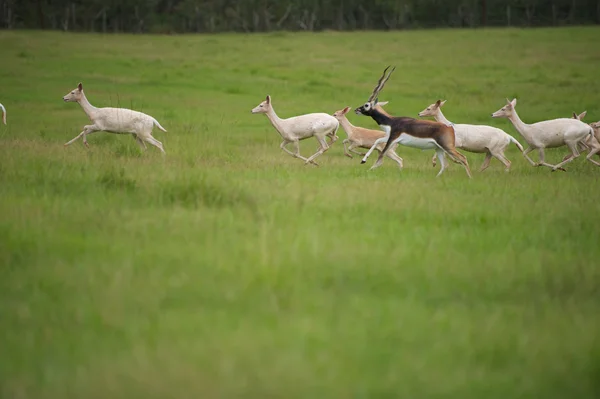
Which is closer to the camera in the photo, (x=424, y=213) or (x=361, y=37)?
(x=424, y=213)

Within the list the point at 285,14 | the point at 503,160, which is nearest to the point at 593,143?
the point at 503,160

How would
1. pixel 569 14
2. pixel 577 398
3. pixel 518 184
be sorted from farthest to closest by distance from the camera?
pixel 569 14 < pixel 518 184 < pixel 577 398

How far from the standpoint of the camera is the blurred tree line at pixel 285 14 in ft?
251

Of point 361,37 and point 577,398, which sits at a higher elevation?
point 361,37

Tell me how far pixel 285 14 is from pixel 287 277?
3076 inches

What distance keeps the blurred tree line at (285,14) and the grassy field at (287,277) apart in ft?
209

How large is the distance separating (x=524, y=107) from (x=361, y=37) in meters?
27.0

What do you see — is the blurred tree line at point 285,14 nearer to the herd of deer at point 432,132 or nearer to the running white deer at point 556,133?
the herd of deer at point 432,132

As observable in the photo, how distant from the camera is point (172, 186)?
386 inches

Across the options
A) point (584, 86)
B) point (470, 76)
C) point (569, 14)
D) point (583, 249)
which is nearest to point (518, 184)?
point (583, 249)

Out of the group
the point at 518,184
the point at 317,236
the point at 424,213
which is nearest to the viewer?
the point at 317,236

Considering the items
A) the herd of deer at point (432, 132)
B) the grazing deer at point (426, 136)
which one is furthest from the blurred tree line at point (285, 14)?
the grazing deer at point (426, 136)

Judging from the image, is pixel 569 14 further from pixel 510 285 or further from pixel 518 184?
pixel 510 285

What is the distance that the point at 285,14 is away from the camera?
82.7 m
